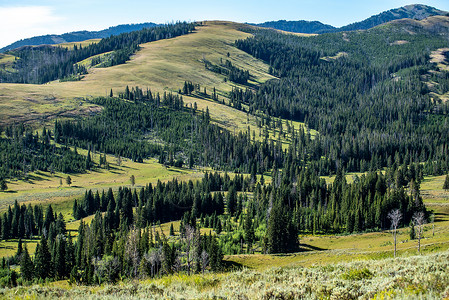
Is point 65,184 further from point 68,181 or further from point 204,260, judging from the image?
point 204,260

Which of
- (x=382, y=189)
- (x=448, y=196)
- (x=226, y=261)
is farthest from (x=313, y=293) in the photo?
(x=448, y=196)

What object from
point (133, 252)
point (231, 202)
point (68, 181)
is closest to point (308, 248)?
point (133, 252)

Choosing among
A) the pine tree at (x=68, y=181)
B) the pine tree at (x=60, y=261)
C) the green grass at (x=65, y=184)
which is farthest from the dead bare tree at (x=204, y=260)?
the pine tree at (x=68, y=181)

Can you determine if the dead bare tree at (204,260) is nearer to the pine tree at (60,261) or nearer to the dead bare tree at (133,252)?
the dead bare tree at (133,252)

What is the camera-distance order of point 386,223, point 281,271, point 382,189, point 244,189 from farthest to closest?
point 244,189
point 382,189
point 386,223
point 281,271

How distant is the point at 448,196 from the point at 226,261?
10790cm

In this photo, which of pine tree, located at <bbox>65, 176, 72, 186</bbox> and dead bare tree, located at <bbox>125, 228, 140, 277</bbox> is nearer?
dead bare tree, located at <bbox>125, 228, 140, 277</bbox>

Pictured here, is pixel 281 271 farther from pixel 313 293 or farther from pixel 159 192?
pixel 159 192

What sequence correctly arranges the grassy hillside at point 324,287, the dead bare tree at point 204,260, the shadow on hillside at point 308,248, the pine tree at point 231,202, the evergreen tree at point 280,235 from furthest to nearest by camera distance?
the pine tree at point 231,202 < the shadow on hillside at point 308,248 < the evergreen tree at point 280,235 < the dead bare tree at point 204,260 < the grassy hillside at point 324,287

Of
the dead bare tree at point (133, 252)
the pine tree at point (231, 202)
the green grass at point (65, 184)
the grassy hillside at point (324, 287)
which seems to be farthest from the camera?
the pine tree at point (231, 202)

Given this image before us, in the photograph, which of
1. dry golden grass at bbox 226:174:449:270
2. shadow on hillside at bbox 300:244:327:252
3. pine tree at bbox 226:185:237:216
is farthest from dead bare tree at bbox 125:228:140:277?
pine tree at bbox 226:185:237:216

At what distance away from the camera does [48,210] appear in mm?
124188

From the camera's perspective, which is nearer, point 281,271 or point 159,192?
point 281,271

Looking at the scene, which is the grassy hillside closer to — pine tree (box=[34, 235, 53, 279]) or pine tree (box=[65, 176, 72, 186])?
pine tree (box=[34, 235, 53, 279])
